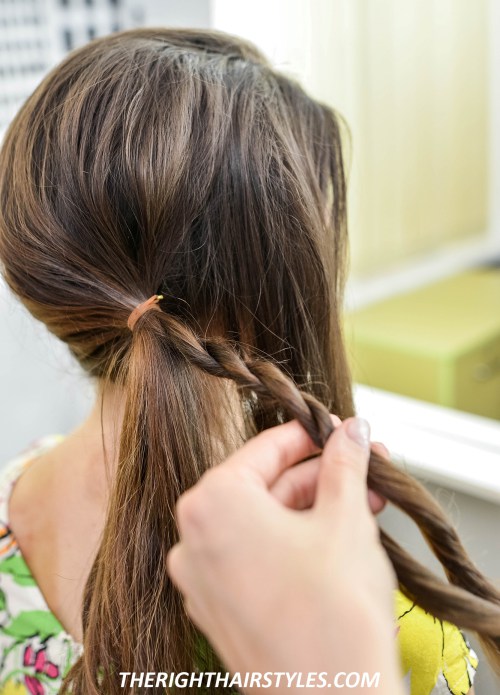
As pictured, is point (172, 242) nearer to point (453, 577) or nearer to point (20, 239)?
point (20, 239)

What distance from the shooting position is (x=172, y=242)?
624 mm

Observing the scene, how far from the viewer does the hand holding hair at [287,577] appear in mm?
320

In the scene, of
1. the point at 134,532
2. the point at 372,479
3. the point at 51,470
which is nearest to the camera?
the point at 372,479

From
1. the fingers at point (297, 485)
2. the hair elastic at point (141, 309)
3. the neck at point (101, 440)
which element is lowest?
the neck at point (101, 440)

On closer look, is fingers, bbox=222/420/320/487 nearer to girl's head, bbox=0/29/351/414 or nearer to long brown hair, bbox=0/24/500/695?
long brown hair, bbox=0/24/500/695

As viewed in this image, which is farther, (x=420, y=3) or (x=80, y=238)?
(x=420, y=3)

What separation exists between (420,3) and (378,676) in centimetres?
180

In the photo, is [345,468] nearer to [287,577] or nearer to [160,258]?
[287,577]

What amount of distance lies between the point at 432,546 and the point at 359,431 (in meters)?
0.11

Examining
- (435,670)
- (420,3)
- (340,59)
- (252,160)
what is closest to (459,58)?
(420,3)

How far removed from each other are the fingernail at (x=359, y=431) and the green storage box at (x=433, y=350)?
110 centimetres

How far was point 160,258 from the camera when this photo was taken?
0.63m

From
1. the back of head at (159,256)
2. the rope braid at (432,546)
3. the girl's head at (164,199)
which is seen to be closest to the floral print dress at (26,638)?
the back of head at (159,256)

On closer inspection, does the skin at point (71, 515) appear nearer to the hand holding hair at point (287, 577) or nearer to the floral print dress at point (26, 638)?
the floral print dress at point (26, 638)
